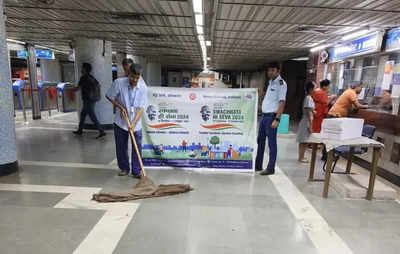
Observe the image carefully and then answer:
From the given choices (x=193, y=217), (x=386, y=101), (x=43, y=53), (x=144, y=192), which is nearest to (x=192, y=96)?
(x=144, y=192)

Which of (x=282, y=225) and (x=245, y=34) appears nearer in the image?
(x=282, y=225)

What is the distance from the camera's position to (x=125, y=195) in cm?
268

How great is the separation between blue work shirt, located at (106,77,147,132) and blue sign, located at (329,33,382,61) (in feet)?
14.6

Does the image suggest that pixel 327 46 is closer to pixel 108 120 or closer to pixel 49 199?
pixel 108 120

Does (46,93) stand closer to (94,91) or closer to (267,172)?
(94,91)

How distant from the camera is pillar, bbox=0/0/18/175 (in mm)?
3160

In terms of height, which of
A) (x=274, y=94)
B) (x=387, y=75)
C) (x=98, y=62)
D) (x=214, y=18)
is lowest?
(x=274, y=94)

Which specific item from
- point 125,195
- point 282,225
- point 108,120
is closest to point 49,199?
point 125,195

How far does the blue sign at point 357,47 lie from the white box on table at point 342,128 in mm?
2637

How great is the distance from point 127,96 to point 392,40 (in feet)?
15.3

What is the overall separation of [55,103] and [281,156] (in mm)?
10395

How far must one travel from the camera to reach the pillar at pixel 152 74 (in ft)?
45.6

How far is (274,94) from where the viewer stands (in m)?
3.41

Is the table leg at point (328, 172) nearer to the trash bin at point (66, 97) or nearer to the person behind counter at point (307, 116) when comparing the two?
the person behind counter at point (307, 116)
